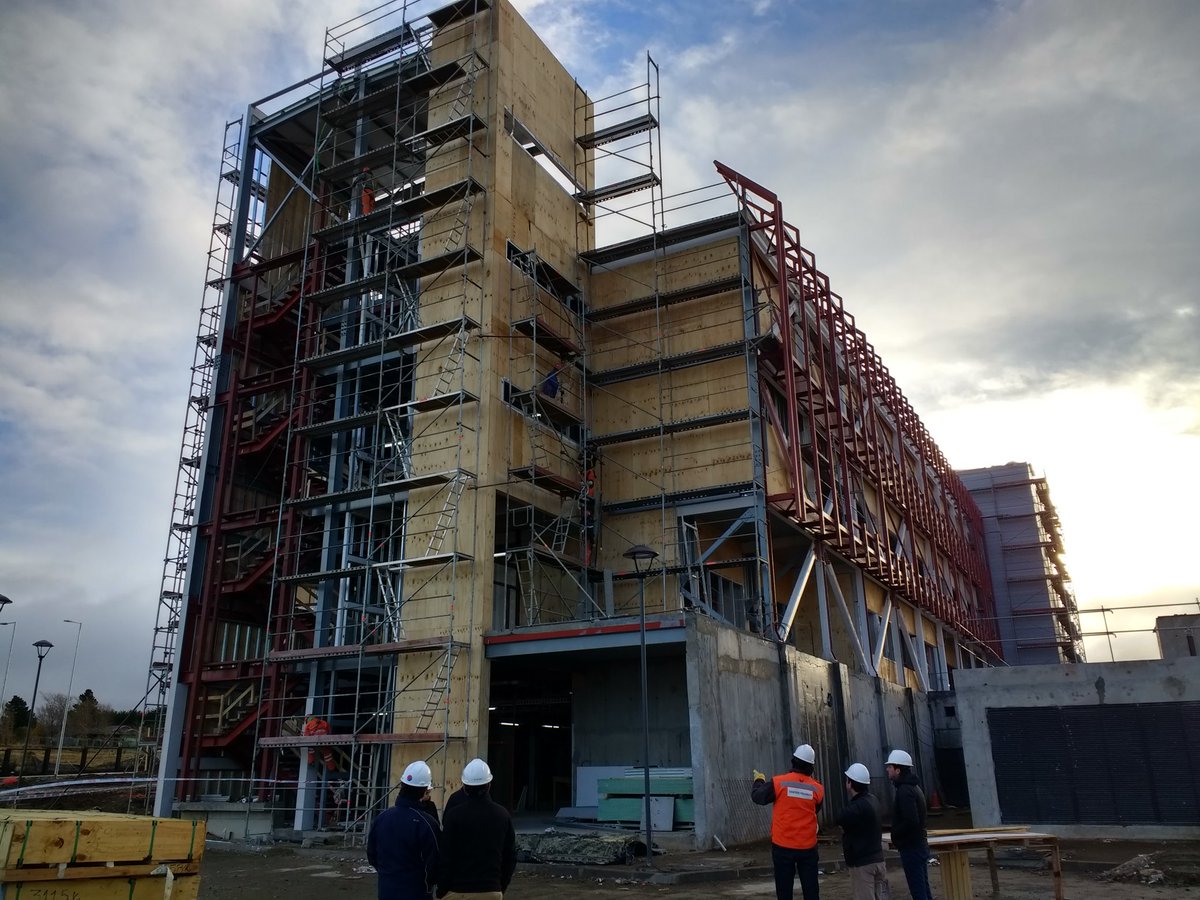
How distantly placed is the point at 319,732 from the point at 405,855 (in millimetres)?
17207

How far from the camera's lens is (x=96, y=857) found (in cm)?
803

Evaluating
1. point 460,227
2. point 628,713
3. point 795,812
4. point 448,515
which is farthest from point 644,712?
point 460,227

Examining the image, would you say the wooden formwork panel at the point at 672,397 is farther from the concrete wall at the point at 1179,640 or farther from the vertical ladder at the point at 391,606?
the concrete wall at the point at 1179,640

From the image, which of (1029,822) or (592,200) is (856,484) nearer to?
(592,200)

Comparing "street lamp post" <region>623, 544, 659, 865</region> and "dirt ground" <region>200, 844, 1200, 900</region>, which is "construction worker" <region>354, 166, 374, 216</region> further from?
"dirt ground" <region>200, 844, 1200, 900</region>

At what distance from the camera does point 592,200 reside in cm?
3159

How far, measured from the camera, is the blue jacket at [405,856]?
6469 millimetres

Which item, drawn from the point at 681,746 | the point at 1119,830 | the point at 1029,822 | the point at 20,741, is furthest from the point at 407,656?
the point at 20,741

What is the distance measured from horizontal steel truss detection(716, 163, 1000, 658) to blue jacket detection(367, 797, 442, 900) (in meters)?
19.9

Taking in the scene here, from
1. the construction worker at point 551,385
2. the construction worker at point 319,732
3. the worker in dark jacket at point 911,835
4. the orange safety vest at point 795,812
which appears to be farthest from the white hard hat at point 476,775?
the construction worker at point 551,385

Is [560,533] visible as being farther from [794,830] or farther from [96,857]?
[96,857]

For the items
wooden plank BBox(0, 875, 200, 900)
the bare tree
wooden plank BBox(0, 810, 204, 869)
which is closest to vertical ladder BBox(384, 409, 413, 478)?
wooden plank BBox(0, 810, 204, 869)

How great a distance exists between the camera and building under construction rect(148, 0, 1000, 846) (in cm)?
2241

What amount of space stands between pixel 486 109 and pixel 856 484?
18.4m
